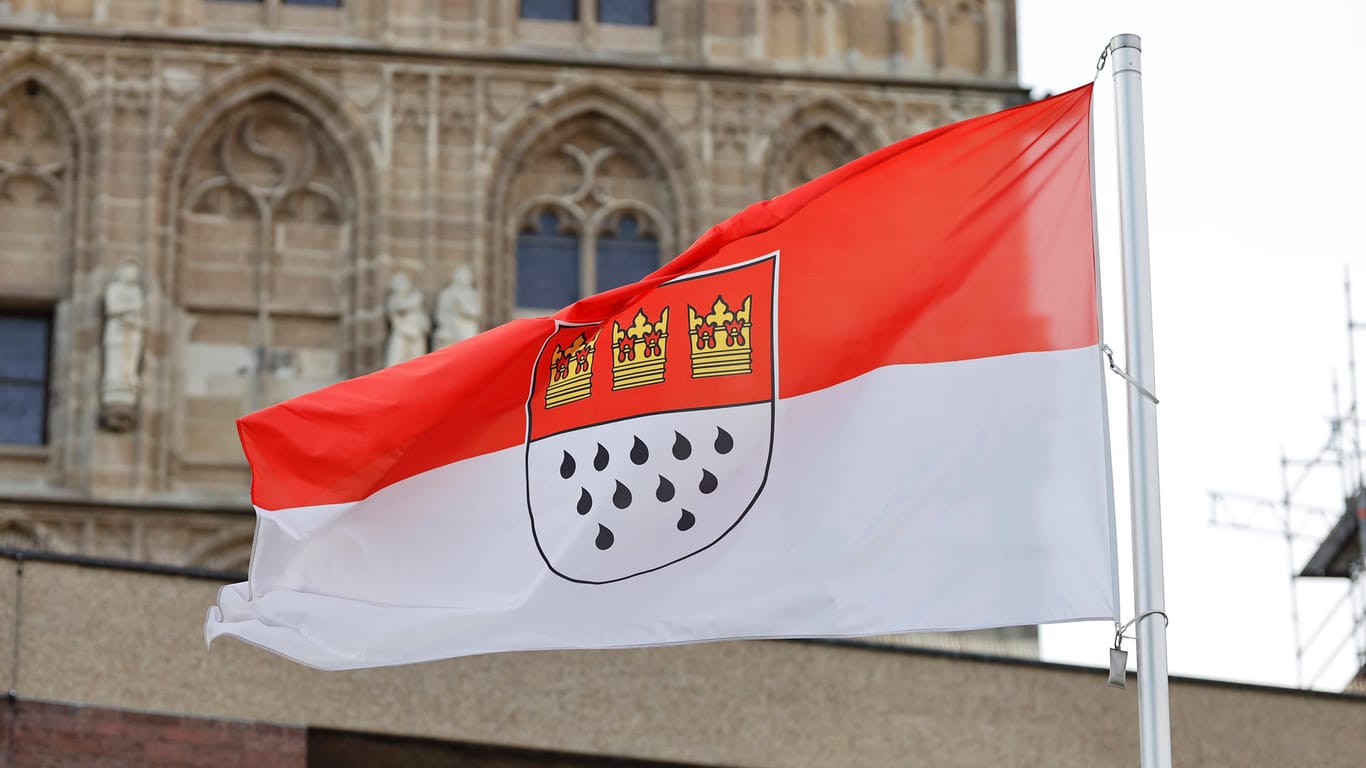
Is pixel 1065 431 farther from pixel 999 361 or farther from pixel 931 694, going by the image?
pixel 931 694

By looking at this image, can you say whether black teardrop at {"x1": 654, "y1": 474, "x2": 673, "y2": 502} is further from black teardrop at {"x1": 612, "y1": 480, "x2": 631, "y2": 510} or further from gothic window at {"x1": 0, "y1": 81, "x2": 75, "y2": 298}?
gothic window at {"x1": 0, "y1": 81, "x2": 75, "y2": 298}

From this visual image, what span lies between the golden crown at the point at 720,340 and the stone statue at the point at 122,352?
15788 millimetres

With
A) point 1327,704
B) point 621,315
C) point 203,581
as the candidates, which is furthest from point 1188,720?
point 621,315

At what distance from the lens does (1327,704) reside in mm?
18250

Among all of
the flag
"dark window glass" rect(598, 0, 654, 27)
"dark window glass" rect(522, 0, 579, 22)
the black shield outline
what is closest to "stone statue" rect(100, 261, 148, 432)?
"dark window glass" rect(522, 0, 579, 22)

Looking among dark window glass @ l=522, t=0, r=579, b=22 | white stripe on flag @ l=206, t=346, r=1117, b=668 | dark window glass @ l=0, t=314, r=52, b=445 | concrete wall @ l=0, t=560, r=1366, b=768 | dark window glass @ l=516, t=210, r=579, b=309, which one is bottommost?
concrete wall @ l=0, t=560, r=1366, b=768

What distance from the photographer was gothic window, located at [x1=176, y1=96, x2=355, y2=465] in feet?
86.1

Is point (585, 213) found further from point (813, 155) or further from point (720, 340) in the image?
point (720, 340)

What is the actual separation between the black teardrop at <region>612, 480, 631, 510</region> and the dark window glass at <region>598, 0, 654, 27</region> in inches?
715

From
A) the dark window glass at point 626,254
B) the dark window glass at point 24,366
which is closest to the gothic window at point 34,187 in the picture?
the dark window glass at point 24,366

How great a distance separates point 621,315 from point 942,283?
5.03ft

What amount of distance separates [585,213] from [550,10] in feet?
7.84

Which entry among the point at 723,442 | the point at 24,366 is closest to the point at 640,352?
the point at 723,442

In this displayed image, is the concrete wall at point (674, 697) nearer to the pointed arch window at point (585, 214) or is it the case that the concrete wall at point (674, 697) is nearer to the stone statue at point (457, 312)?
the stone statue at point (457, 312)
